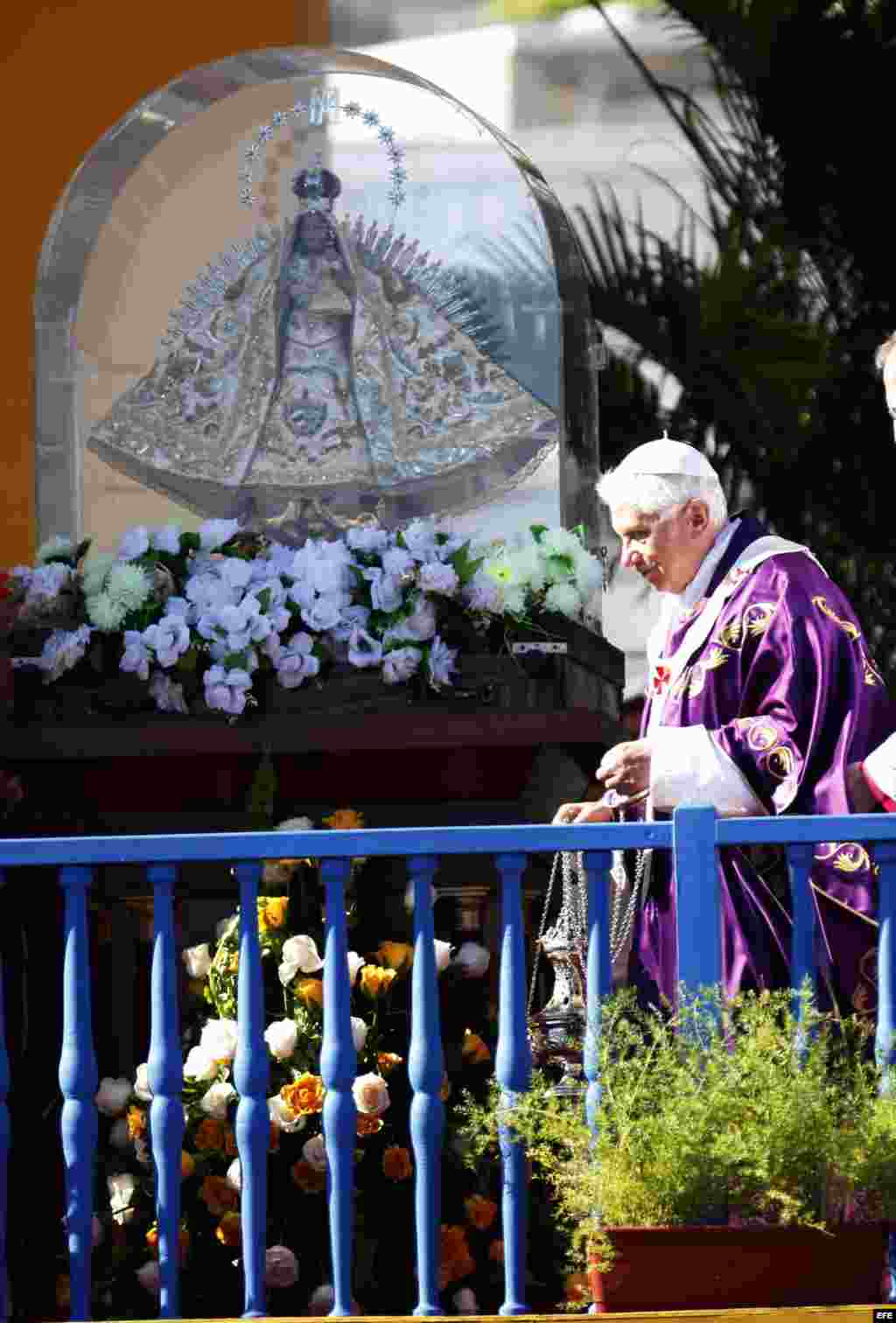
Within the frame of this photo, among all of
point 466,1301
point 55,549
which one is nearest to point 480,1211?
point 466,1301

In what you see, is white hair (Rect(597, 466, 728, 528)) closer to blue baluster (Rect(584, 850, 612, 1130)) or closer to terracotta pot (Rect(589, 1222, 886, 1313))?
blue baluster (Rect(584, 850, 612, 1130))

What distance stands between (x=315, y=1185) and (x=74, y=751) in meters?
1.33

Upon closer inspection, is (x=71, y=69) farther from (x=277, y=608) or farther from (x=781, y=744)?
(x=781, y=744)

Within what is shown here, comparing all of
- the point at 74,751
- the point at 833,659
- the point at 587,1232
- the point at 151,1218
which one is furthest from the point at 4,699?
the point at 587,1232

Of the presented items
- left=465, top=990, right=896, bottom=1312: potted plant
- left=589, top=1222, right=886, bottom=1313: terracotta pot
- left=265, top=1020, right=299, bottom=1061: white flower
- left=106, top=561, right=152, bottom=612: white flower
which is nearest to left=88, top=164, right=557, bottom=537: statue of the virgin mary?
left=106, top=561, right=152, bottom=612: white flower

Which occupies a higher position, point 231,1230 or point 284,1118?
point 284,1118

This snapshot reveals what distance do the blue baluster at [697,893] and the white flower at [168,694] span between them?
5.74 feet

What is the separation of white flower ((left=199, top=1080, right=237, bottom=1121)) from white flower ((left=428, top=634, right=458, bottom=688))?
3.72 feet

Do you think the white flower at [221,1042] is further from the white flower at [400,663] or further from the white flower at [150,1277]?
the white flower at [400,663]

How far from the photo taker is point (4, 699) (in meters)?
6.91

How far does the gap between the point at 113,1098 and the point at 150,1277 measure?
399mm

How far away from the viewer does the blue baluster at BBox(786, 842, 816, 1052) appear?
532 centimetres

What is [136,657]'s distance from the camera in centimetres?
678

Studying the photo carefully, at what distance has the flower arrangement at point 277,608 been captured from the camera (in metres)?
6.76
